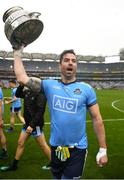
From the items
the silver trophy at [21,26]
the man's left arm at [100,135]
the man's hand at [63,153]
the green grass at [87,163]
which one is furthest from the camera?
the green grass at [87,163]

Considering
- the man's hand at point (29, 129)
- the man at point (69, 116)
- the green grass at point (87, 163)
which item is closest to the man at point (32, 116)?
the man's hand at point (29, 129)

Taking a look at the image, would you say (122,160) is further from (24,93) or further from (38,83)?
(38,83)

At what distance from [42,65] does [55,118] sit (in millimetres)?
A: 110437

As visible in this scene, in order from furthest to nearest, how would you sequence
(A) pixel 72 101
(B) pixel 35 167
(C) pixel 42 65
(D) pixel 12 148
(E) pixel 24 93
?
(C) pixel 42 65, (D) pixel 12 148, (B) pixel 35 167, (E) pixel 24 93, (A) pixel 72 101

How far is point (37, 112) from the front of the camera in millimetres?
8961

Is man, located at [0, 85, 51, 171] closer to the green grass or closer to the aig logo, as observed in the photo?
the green grass

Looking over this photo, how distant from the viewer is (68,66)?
5.27 m

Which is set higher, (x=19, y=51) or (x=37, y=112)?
(x=19, y=51)

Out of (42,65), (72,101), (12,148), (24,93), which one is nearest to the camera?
(72,101)

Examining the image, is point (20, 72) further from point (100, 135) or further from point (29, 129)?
point (29, 129)

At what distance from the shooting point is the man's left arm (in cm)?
522

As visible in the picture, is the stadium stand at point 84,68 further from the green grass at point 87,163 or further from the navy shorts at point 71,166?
the navy shorts at point 71,166

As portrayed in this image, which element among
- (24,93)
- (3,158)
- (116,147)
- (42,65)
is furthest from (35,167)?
(42,65)

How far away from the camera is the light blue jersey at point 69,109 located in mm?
5270
